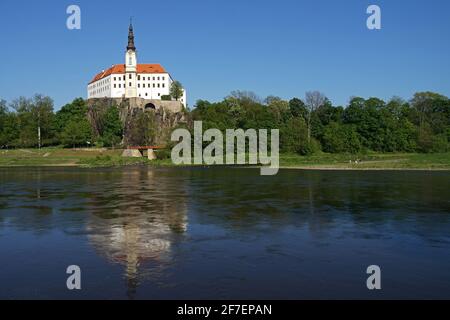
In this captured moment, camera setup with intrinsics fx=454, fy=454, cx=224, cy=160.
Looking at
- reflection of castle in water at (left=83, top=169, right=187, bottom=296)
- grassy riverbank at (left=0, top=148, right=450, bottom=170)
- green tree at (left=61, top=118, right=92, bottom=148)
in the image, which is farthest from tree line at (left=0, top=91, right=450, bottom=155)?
reflection of castle in water at (left=83, top=169, right=187, bottom=296)

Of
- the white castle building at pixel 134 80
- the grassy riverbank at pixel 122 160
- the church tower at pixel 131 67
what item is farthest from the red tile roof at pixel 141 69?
the grassy riverbank at pixel 122 160

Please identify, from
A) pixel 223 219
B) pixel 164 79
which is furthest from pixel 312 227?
pixel 164 79

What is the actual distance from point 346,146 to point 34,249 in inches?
4097

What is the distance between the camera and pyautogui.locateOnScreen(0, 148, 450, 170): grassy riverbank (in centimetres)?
8325

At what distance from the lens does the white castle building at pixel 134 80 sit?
140 m

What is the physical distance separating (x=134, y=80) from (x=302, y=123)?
2189 inches

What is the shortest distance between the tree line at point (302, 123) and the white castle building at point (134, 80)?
12183mm

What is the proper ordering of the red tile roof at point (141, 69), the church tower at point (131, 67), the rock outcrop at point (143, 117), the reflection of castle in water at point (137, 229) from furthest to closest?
the red tile roof at point (141, 69), the church tower at point (131, 67), the rock outcrop at point (143, 117), the reflection of castle in water at point (137, 229)

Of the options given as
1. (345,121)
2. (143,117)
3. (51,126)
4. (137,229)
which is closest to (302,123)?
(345,121)

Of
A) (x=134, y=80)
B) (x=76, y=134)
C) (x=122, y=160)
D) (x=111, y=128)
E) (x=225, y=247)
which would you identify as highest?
(x=134, y=80)

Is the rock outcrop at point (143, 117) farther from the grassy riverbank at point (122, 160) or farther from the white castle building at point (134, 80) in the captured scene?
the grassy riverbank at point (122, 160)

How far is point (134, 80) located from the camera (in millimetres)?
140625

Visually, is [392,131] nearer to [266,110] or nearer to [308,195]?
[266,110]

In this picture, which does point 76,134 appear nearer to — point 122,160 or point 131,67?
point 122,160
